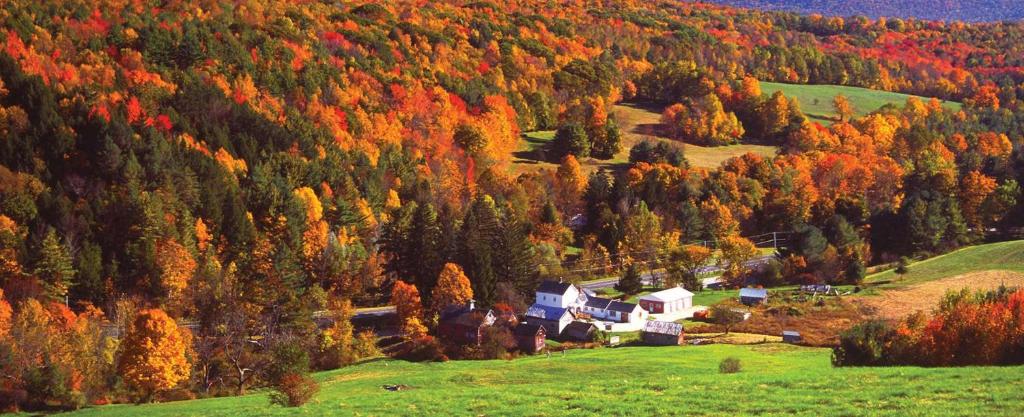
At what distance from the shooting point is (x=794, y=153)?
12381 centimetres

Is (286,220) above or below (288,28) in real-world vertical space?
below

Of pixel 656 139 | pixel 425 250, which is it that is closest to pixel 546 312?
pixel 425 250

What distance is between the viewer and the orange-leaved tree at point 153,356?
170 feet

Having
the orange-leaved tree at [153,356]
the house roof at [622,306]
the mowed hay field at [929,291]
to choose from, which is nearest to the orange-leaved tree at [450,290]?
the house roof at [622,306]

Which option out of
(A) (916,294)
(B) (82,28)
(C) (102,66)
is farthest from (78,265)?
(A) (916,294)

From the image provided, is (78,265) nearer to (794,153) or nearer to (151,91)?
(151,91)

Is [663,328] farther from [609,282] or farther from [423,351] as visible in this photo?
[609,282]

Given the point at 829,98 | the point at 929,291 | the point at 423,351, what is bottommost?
the point at 423,351

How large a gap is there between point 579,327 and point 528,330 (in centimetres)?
464

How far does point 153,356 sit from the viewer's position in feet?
172

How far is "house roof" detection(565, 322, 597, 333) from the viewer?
66688 mm

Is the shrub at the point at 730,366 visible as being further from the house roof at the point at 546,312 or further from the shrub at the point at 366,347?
the shrub at the point at 366,347

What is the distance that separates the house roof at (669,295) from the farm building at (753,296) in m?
3.78

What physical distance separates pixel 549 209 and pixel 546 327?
28612mm
